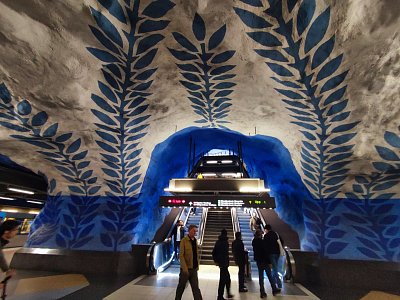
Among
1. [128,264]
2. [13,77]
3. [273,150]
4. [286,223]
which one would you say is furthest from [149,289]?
[286,223]

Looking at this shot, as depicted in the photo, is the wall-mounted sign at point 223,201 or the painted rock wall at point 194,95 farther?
the wall-mounted sign at point 223,201

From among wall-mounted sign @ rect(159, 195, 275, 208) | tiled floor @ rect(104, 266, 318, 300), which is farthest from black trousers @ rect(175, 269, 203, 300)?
wall-mounted sign @ rect(159, 195, 275, 208)

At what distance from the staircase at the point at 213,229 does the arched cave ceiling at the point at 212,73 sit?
469 centimetres

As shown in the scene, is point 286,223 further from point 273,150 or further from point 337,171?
point 337,171

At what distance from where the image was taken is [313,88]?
163 inches

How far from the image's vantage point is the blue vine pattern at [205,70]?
3578 millimetres

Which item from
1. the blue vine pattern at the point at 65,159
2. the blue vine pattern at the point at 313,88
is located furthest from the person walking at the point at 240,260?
the blue vine pattern at the point at 65,159

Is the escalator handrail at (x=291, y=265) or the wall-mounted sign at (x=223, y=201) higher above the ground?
the wall-mounted sign at (x=223, y=201)

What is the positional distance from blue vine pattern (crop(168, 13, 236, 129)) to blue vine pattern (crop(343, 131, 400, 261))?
4.01 m

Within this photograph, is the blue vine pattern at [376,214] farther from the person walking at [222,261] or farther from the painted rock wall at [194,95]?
the person walking at [222,261]

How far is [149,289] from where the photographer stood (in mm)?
4898

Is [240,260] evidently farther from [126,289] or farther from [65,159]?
[65,159]

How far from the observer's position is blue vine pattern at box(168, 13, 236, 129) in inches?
141

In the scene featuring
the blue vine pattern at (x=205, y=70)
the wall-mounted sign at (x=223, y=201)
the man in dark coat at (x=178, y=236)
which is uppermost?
the blue vine pattern at (x=205, y=70)
